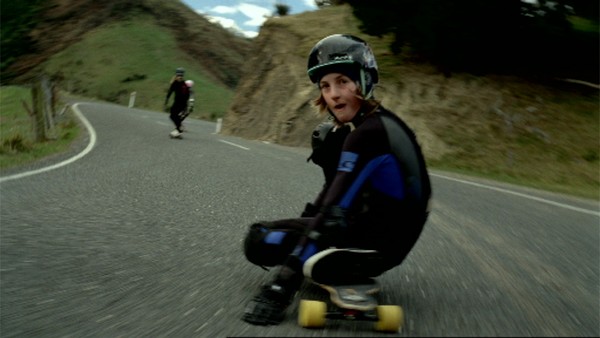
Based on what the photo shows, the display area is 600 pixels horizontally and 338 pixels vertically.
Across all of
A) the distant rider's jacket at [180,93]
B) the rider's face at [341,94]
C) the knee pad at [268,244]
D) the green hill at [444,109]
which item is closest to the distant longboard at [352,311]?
the knee pad at [268,244]

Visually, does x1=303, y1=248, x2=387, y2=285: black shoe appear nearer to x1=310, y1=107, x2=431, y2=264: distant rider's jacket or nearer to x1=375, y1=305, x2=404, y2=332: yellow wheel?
x1=310, y1=107, x2=431, y2=264: distant rider's jacket

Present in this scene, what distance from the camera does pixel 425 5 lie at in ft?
59.1

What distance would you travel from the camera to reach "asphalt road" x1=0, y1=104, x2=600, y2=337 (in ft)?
9.68

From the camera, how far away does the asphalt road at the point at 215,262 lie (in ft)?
9.68

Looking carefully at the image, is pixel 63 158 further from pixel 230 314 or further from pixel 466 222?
pixel 230 314

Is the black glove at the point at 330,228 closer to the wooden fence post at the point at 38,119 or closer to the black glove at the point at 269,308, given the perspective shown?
the black glove at the point at 269,308

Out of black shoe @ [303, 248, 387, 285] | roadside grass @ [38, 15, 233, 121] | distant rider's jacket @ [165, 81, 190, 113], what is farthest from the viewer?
roadside grass @ [38, 15, 233, 121]

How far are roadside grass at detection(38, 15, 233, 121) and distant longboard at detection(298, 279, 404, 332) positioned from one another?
43.1 meters

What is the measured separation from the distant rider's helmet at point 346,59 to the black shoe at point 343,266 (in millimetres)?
762

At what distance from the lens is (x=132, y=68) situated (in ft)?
190

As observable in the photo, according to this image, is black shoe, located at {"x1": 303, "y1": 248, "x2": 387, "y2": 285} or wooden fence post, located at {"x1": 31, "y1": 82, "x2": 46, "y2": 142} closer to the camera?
black shoe, located at {"x1": 303, "y1": 248, "x2": 387, "y2": 285}

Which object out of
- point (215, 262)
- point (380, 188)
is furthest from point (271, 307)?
point (215, 262)

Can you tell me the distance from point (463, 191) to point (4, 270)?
7.21 metres

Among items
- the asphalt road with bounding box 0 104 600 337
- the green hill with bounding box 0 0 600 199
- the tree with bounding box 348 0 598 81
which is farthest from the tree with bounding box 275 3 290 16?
the asphalt road with bounding box 0 104 600 337
